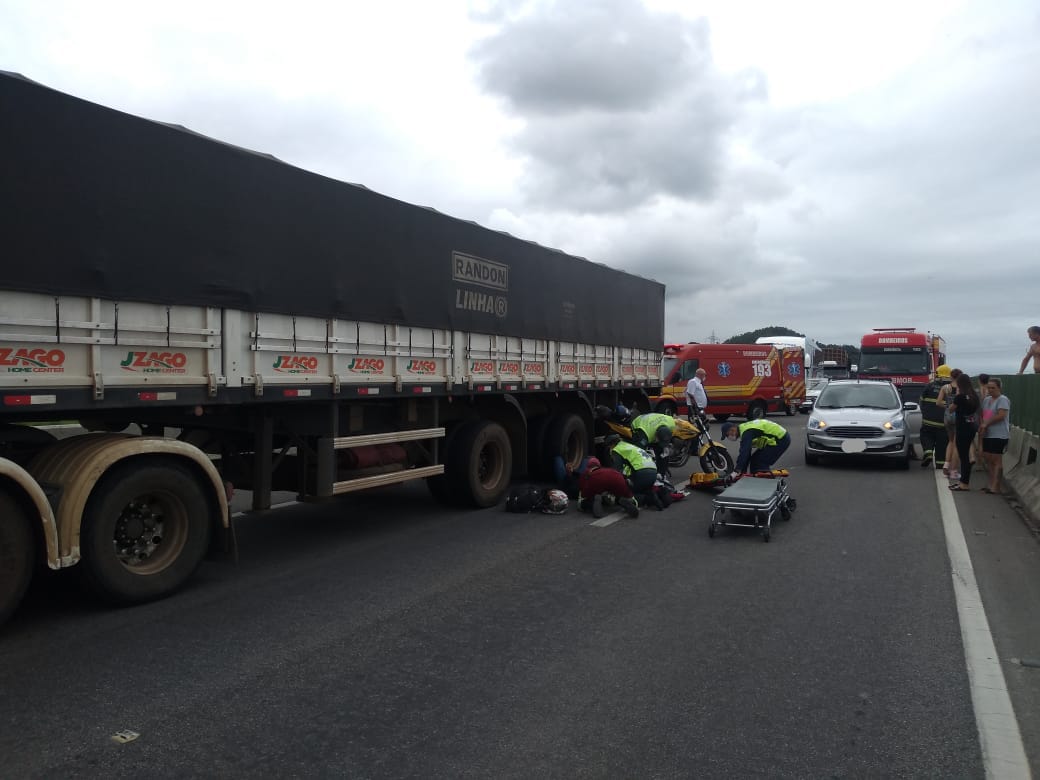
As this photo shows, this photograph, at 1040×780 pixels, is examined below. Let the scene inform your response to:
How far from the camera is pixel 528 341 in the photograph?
34.2 ft

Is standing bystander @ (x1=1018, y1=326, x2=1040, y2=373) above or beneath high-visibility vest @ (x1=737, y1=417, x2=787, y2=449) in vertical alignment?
above

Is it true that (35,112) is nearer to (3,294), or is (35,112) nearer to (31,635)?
(3,294)

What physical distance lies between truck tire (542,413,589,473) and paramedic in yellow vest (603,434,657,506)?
1.57 meters

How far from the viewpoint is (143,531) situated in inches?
221

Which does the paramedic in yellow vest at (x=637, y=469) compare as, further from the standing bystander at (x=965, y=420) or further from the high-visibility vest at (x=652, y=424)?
the standing bystander at (x=965, y=420)

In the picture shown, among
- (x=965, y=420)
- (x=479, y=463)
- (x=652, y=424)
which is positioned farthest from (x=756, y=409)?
(x=479, y=463)

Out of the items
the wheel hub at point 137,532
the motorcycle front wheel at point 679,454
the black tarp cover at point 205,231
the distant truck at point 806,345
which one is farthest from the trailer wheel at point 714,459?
the distant truck at point 806,345

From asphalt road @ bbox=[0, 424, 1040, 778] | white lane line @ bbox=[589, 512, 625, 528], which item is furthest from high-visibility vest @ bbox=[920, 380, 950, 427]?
white lane line @ bbox=[589, 512, 625, 528]

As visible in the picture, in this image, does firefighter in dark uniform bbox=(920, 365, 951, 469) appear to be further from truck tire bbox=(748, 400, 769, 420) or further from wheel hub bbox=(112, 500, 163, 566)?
wheel hub bbox=(112, 500, 163, 566)

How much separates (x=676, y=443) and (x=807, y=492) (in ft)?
8.57

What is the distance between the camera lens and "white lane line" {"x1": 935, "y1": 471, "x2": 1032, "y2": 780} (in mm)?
3402

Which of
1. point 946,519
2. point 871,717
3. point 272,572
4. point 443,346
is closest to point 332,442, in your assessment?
point 272,572

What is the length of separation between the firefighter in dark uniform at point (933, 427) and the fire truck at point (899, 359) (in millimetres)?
10256

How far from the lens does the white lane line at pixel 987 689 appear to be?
3402mm
